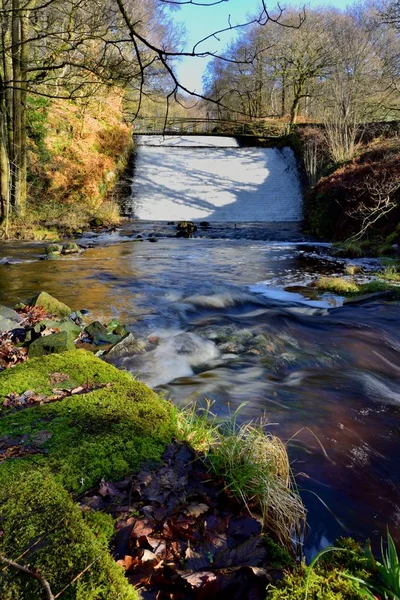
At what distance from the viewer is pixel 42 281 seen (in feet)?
29.1

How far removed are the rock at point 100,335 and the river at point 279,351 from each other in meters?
0.44

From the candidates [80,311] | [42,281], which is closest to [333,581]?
[80,311]

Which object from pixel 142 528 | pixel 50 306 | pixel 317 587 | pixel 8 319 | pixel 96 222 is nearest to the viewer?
pixel 317 587

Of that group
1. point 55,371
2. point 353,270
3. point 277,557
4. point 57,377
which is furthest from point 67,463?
point 353,270

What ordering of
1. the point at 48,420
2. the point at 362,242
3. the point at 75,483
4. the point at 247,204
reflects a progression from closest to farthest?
1. the point at 75,483
2. the point at 48,420
3. the point at 362,242
4. the point at 247,204

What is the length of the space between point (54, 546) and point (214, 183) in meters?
23.5

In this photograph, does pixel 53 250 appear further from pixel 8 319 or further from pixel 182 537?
pixel 182 537

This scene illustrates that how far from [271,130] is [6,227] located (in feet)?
76.3

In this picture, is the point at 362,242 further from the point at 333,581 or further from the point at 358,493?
the point at 333,581

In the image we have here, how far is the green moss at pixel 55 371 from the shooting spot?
313cm

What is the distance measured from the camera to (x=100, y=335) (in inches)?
220

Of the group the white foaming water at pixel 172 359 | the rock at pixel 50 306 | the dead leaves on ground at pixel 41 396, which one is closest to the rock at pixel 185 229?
the rock at pixel 50 306

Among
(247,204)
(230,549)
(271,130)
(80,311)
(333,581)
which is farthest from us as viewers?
(271,130)

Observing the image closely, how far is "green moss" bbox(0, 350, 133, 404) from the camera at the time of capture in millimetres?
3127
